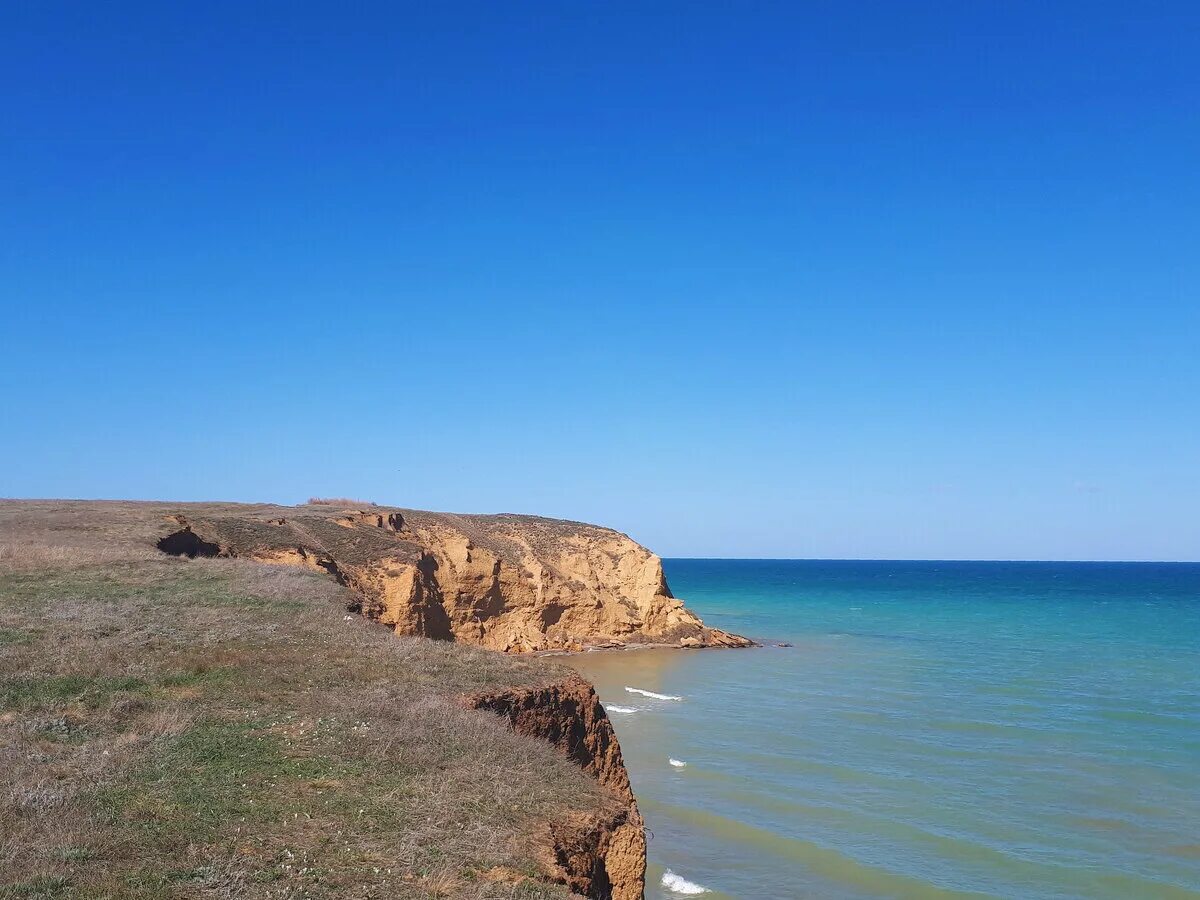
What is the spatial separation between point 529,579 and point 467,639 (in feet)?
18.8

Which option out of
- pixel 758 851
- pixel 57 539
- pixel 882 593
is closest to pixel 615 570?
pixel 57 539

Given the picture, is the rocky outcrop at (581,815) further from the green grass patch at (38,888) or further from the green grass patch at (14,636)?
the green grass patch at (14,636)

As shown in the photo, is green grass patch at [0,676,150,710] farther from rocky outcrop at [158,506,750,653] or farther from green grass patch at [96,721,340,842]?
rocky outcrop at [158,506,750,653]

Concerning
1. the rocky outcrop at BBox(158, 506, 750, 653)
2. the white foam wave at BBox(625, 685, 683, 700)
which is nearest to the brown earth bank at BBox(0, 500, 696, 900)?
the rocky outcrop at BBox(158, 506, 750, 653)

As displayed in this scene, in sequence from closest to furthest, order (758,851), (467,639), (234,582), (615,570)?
(758,851), (234,582), (467,639), (615,570)

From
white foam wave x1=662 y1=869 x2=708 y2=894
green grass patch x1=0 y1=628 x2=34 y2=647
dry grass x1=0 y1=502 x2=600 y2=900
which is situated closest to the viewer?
dry grass x1=0 y1=502 x2=600 y2=900

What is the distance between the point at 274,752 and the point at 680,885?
853 centimetres

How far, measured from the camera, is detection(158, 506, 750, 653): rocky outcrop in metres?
33.2

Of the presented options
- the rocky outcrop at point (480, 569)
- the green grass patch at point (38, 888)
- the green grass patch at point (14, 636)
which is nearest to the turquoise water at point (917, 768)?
the rocky outcrop at point (480, 569)

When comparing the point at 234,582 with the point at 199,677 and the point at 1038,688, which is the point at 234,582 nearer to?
→ the point at 199,677

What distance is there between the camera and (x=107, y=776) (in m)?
8.91

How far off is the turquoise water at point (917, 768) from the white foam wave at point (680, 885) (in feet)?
0.40

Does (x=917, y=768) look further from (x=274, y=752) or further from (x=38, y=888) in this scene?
(x=38, y=888)

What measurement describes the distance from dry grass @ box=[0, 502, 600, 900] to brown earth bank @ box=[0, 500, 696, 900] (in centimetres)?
3
